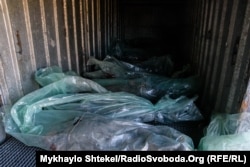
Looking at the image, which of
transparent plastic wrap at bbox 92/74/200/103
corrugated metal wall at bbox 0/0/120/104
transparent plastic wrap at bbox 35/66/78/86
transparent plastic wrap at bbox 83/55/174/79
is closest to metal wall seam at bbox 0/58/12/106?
corrugated metal wall at bbox 0/0/120/104

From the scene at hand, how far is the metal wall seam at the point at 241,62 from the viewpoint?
1288mm

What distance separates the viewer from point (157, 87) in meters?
2.17

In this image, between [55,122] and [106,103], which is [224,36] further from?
[55,122]

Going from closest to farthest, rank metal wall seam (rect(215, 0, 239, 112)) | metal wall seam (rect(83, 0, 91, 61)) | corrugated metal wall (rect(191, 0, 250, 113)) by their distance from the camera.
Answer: corrugated metal wall (rect(191, 0, 250, 113)), metal wall seam (rect(215, 0, 239, 112)), metal wall seam (rect(83, 0, 91, 61))

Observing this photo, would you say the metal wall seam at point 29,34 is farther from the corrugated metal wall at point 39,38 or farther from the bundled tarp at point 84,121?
the bundled tarp at point 84,121

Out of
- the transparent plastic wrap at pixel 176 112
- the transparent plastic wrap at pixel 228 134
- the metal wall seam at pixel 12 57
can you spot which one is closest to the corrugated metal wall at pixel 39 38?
the metal wall seam at pixel 12 57

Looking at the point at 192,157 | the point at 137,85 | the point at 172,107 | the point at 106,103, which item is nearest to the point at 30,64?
the point at 106,103

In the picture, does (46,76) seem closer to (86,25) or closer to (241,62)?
(86,25)

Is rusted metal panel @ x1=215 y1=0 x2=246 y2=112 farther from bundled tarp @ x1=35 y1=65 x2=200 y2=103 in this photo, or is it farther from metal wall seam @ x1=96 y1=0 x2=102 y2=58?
metal wall seam @ x1=96 y1=0 x2=102 y2=58

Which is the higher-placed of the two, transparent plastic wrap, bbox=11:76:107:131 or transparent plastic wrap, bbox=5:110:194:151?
transparent plastic wrap, bbox=11:76:107:131

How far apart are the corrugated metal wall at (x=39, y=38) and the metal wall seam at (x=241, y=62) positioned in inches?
61.3

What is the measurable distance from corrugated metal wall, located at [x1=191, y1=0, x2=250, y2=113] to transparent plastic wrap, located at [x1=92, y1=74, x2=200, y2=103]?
0.14 meters

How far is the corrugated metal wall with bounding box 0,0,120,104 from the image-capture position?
156cm

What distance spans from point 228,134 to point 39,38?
165 cm
